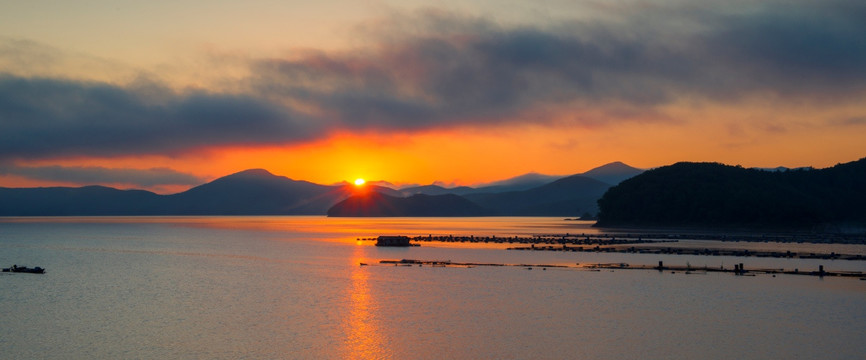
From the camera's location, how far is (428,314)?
47.6 m

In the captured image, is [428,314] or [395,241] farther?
[395,241]

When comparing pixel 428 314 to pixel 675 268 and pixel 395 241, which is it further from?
pixel 395 241

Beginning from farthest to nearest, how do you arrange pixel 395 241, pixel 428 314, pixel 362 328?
pixel 395 241, pixel 428 314, pixel 362 328

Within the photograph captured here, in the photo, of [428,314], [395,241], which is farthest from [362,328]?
[395,241]

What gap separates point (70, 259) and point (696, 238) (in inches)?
4458

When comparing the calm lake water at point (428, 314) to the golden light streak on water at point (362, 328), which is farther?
the calm lake water at point (428, 314)

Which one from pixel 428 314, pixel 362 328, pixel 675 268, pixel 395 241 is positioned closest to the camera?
pixel 362 328

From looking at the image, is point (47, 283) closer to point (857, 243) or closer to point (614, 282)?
point (614, 282)

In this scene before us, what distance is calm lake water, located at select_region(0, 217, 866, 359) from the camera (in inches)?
1446

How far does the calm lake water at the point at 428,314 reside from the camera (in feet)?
120

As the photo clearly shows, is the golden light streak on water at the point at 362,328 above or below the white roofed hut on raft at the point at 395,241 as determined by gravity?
below

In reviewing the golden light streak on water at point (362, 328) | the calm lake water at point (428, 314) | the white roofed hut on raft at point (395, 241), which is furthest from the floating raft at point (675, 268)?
the white roofed hut on raft at point (395, 241)

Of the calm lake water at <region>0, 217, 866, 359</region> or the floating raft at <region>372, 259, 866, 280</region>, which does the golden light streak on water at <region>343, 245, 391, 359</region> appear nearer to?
the calm lake water at <region>0, 217, 866, 359</region>

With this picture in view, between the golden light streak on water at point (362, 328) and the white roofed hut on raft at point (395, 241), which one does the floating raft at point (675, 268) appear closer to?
the golden light streak on water at point (362, 328)
